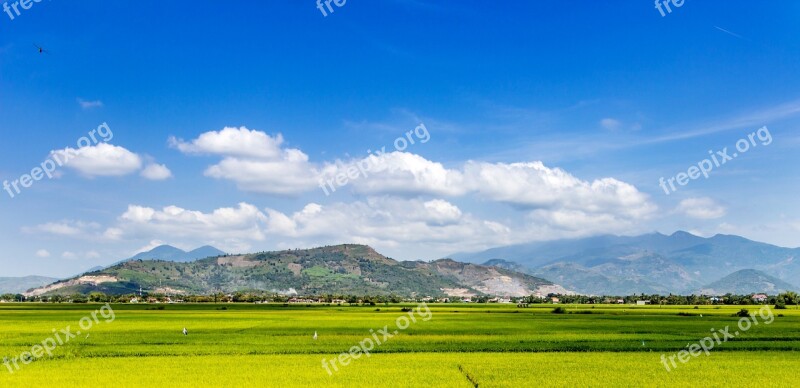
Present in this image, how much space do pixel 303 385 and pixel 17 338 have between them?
126 feet

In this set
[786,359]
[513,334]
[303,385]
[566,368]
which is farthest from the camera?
[513,334]

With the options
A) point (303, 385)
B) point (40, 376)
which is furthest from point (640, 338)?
point (40, 376)

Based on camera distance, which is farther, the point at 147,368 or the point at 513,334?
the point at 513,334

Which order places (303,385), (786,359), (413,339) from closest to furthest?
(303,385)
(786,359)
(413,339)

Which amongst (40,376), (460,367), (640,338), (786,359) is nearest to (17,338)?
(40,376)

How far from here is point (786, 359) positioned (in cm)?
3759

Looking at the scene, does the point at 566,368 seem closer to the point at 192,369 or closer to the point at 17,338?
the point at 192,369

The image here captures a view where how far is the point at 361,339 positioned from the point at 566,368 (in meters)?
22.5

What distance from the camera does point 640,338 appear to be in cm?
5200

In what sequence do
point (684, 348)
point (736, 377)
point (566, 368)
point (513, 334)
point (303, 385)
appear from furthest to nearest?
point (513, 334) < point (684, 348) < point (566, 368) < point (736, 377) < point (303, 385)

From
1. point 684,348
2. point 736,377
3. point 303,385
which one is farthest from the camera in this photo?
Result: point 684,348

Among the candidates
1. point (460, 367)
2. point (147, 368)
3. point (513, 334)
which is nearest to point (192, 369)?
point (147, 368)

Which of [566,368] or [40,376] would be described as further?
[566,368]

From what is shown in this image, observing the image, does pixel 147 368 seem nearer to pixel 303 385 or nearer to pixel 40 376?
pixel 40 376
